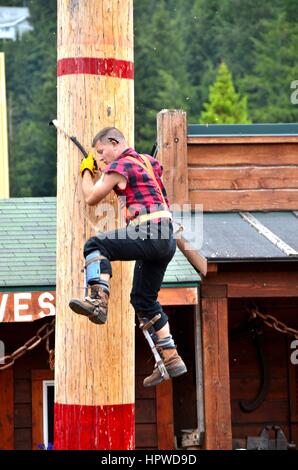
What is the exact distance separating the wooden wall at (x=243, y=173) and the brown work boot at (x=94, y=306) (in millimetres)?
6342

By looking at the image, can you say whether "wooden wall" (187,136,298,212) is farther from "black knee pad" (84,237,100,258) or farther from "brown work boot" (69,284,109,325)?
"brown work boot" (69,284,109,325)

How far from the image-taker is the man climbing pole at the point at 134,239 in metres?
6.64

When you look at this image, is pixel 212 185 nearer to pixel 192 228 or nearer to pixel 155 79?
pixel 192 228

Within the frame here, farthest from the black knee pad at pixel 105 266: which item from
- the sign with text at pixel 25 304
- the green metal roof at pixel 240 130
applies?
the green metal roof at pixel 240 130

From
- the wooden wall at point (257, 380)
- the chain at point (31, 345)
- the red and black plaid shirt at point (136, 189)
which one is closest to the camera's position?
the red and black plaid shirt at point (136, 189)

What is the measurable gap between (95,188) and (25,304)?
463 centimetres

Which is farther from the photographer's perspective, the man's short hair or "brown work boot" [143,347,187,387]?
"brown work boot" [143,347,187,387]

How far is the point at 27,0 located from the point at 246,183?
222ft

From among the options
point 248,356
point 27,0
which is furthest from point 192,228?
point 27,0

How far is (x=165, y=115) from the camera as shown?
12703 millimetres

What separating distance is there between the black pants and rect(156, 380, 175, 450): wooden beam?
213 inches

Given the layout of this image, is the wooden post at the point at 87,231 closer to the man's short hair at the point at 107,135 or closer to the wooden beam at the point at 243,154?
the man's short hair at the point at 107,135

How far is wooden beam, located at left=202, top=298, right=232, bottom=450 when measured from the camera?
37.8ft

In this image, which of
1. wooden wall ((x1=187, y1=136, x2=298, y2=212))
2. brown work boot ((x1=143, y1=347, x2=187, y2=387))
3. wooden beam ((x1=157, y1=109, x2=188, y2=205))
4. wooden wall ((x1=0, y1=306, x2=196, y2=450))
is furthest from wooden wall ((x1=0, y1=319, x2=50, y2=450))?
brown work boot ((x1=143, y1=347, x2=187, y2=387))
